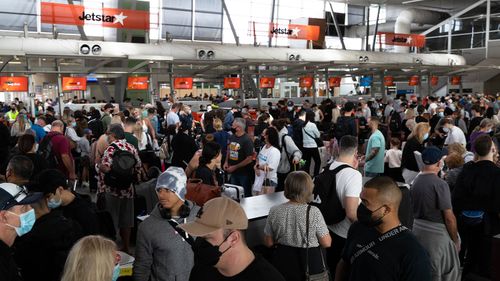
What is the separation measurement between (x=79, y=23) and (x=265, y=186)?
11792 millimetres

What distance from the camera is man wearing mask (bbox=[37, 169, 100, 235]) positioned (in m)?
3.55

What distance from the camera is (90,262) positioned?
7.22ft

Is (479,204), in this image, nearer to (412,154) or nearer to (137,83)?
(412,154)

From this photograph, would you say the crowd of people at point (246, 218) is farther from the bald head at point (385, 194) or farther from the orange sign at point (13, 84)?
the orange sign at point (13, 84)

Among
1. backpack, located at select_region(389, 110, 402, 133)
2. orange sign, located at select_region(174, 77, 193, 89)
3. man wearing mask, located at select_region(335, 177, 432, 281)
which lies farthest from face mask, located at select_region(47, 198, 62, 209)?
orange sign, located at select_region(174, 77, 193, 89)

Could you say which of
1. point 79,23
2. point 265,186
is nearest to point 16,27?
point 79,23

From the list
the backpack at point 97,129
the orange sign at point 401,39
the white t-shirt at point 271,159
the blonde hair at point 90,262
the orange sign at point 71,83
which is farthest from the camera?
the orange sign at point 401,39

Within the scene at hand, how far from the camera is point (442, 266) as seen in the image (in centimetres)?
360

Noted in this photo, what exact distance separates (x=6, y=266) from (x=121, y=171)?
279 cm

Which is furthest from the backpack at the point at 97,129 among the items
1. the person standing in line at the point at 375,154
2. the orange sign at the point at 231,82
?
the orange sign at the point at 231,82

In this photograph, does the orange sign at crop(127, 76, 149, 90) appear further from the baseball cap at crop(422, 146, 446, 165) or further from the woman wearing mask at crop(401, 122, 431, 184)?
the baseball cap at crop(422, 146, 446, 165)

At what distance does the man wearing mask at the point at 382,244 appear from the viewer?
2.40m

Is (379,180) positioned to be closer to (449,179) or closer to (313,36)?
(449,179)

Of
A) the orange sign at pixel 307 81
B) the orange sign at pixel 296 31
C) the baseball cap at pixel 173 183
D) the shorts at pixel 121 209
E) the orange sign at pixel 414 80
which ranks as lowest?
the shorts at pixel 121 209
